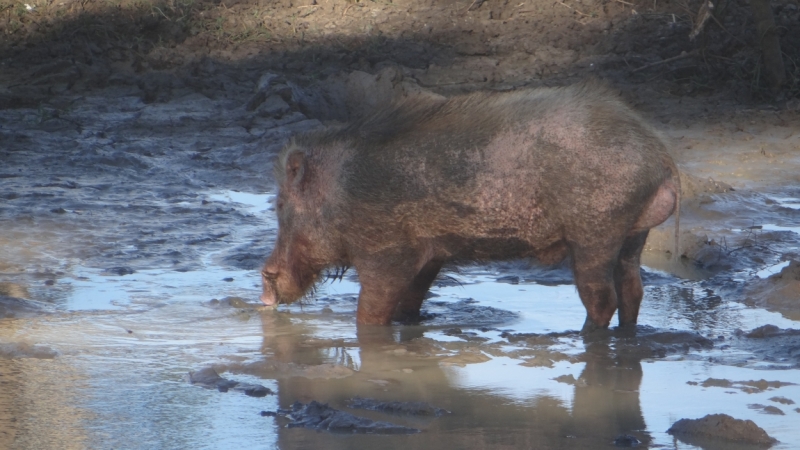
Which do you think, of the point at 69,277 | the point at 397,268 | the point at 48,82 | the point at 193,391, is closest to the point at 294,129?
the point at 48,82

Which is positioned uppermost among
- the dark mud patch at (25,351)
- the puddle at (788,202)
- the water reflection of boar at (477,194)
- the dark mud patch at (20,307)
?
the water reflection of boar at (477,194)

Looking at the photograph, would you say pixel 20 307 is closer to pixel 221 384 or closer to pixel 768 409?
pixel 221 384

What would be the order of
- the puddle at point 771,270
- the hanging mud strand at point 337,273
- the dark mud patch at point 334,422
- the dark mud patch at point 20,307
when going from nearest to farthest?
the dark mud patch at point 334,422 → the dark mud patch at point 20,307 → the hanging mud strand at point 337,273 → the puddle at point 771,270

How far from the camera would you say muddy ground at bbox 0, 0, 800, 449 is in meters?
3.93

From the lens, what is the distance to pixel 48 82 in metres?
10.6

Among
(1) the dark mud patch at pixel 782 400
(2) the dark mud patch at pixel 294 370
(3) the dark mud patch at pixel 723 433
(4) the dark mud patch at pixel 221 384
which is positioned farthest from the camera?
(2) the dark mud patch at pixel 294 370

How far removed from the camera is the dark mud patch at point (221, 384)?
4.09 meters

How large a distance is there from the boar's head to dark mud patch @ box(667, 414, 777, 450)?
2.33 m

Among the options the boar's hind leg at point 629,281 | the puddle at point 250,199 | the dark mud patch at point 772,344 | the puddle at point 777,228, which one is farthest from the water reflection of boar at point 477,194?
the puddle at point 777,228

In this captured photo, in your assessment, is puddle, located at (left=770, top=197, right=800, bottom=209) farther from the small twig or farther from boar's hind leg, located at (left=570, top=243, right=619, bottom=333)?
boar's hind leg, located at (left=570, top=243, right=619, bottom=333)

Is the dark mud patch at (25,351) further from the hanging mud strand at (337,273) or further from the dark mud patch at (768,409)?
the dark mud patch at (768,409)

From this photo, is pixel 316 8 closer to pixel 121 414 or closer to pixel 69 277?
pixel 69 277

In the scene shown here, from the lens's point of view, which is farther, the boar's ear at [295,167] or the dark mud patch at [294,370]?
the boar's ear at [295,167]

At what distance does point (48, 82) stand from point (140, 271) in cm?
501
